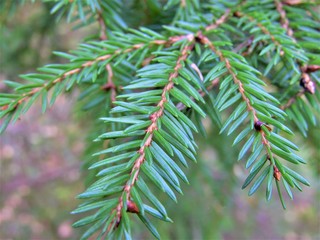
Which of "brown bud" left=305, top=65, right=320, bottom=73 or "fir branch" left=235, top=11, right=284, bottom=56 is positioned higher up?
"fir branch" left=235, top=11, right=284, bottom=56

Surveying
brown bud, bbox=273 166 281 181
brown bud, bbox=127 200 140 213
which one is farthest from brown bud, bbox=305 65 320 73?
brown bud, bbox=127 200 140 213

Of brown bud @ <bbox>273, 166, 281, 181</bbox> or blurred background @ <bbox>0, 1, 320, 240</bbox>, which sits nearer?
brown bud @ <bbox>273, 166, 281, 181</bbox>

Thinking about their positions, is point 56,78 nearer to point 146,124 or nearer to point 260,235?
point 146,124

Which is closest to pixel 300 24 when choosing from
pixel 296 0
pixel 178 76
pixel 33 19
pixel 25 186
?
pixel 296 0

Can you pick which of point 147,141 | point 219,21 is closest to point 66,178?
point 219,21

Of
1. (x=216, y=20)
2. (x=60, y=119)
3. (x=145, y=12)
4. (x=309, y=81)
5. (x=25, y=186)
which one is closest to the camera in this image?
(x=309, y=81)

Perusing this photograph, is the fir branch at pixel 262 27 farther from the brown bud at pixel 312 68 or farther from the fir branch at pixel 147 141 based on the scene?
the fir branch at pixel 147 141

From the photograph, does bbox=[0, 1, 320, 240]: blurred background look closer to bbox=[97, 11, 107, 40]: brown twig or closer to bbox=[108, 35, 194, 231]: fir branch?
bbox=[97, 11, 107, 40]: brown twig

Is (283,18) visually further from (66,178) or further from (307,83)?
(66,178)
